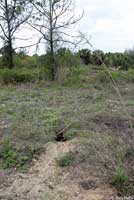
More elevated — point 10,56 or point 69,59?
point 10,56

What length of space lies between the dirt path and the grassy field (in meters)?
0.12

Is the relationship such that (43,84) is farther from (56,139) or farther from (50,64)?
(56,139)

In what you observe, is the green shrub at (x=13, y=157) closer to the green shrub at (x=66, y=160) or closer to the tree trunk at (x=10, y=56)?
the green shrub at (x=66, y=160)

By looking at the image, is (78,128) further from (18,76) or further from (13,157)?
(18,76)

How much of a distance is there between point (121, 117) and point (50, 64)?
197 inches

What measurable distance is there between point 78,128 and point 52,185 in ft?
4.49

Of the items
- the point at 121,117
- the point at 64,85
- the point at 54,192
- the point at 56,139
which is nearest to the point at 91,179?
the point at 54,192

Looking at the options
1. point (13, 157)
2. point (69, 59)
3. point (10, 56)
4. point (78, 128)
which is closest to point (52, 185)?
point (13, 157)

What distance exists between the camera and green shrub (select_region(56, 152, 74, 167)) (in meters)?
3.68

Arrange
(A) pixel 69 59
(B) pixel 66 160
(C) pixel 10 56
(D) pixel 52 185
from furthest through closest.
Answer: (C) pixel 10 56 → (A) pixel 69 59 → (B) pixel 66 160 → (D) pixel 52 185

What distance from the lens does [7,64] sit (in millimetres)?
11000

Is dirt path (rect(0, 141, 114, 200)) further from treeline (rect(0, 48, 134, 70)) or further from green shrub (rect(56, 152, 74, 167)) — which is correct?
treeline (rect(0, 48, 134, 70))

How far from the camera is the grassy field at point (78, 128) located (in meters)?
3.52

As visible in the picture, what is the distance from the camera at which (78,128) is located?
4629mm
